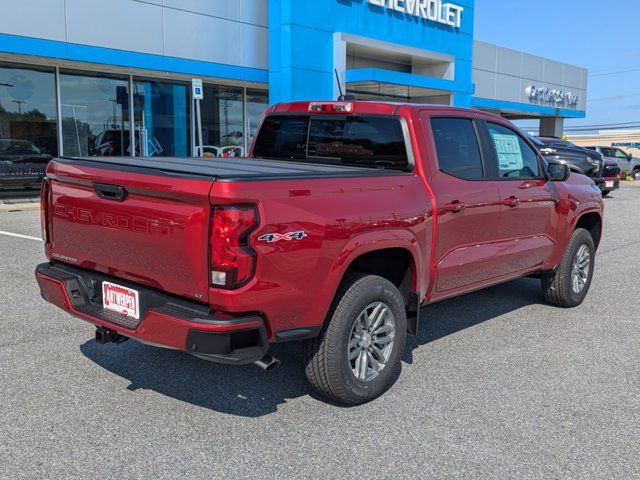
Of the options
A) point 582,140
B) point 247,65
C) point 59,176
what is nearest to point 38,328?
point 59,176

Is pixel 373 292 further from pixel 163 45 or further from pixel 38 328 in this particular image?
pixel 163 45

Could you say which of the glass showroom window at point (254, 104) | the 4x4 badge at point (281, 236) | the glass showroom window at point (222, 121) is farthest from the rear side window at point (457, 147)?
the glass showroom window at point (254, 104)

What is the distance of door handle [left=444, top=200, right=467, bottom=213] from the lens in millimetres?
4504

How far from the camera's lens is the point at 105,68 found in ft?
55.8

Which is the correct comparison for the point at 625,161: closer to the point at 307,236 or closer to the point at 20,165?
the point at 20,165

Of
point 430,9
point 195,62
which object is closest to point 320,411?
point 195,62

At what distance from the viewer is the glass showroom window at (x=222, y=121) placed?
20328 mm

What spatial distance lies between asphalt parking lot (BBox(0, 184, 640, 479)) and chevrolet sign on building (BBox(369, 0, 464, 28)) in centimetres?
1758

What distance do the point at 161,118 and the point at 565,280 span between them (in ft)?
50.6

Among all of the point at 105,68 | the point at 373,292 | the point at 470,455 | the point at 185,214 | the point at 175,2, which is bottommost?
the point at 470,455

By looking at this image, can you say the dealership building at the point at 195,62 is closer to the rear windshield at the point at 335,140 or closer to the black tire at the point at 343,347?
the rear windshield at the point at 335,140

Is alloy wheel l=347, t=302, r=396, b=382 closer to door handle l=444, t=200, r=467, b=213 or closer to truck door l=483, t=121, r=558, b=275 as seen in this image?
door handle l=444, t=200, r=467, b=213

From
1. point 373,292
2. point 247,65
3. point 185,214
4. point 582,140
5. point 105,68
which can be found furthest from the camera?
point 582,140

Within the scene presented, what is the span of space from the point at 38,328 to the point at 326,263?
9.68ft
